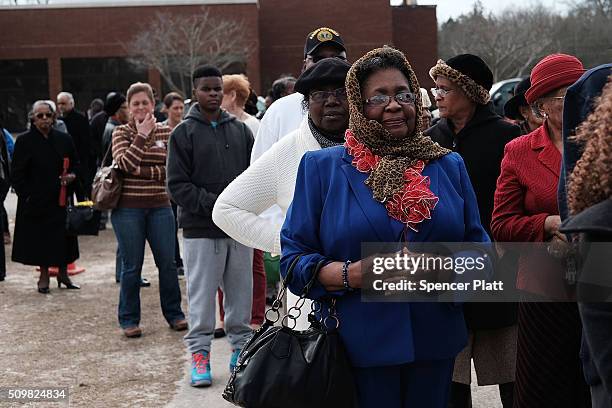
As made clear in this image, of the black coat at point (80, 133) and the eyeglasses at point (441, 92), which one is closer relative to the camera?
the eyeglasses at point (441, 92)

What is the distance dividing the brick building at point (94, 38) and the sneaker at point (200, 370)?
41543 millimetres

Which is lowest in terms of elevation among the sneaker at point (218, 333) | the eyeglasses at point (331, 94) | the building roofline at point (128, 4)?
the sneaker at point (218, 333)

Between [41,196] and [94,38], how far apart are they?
39.4 m

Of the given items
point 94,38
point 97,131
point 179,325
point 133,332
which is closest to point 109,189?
point 133,332

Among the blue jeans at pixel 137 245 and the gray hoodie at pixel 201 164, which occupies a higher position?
the gray hoodie at pixel 201 164

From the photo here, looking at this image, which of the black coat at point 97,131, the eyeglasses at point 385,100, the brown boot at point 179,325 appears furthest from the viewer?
the black coat at point 97,131

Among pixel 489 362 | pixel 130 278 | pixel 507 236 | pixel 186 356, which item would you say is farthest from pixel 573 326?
pixel 130 278

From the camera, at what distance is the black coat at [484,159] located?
4516 millimetres

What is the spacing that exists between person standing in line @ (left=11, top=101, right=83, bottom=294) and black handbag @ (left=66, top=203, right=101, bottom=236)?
29cm

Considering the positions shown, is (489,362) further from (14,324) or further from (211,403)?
(14,324)

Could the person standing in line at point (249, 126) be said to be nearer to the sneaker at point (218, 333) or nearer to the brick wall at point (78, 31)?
the sneaker at point (218, 333)

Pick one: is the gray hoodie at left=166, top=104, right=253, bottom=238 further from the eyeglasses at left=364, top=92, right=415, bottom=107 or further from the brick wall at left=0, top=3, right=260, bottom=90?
the brick wall at left=0, top=3, right=260, bottom=90

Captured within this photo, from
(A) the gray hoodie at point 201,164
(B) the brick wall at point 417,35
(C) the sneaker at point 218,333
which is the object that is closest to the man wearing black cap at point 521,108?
(A) the gray hoodie at point 201,164

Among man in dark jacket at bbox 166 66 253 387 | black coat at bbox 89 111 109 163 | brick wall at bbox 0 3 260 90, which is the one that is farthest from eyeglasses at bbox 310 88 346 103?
→ brick wall at bbox 0 3 260 90
